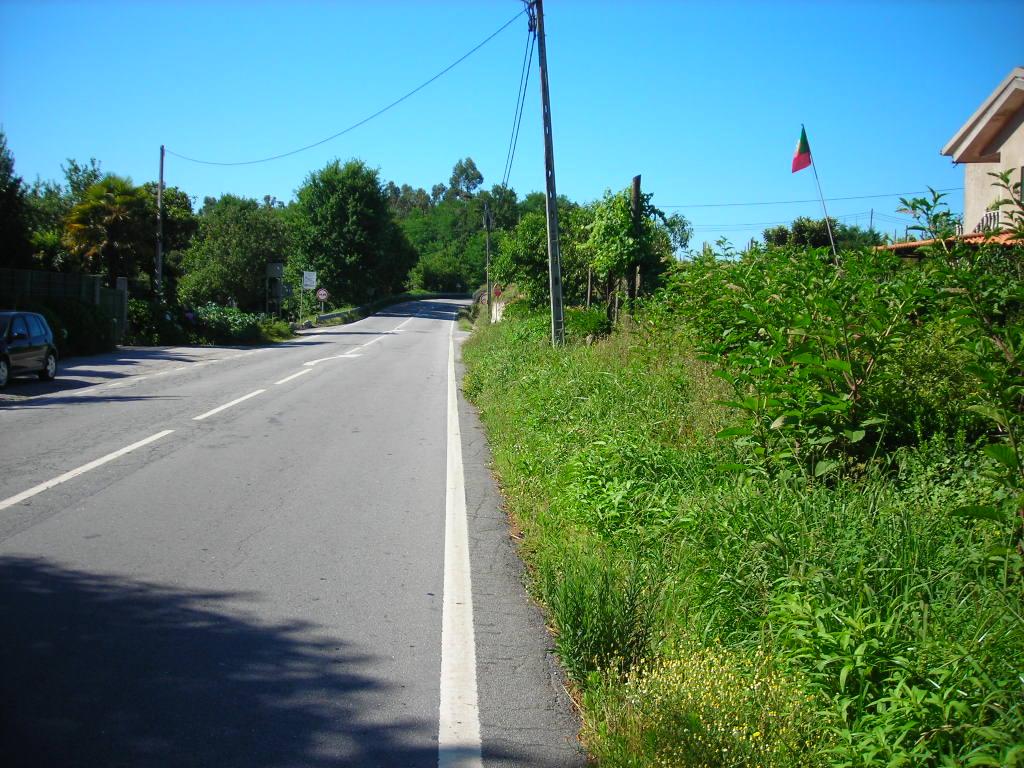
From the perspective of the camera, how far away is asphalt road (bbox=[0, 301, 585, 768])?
383 centimetres

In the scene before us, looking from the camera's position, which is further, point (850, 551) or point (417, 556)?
point (417, 556)

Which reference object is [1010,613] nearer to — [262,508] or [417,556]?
[417,556]

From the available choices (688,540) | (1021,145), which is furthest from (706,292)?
(1021,145)

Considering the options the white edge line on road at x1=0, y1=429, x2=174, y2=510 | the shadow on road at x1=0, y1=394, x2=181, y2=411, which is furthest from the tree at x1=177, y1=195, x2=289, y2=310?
the white edge line on road at x1=0, y1=429, x2=174, y2=510

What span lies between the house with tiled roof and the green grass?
11.7 meters

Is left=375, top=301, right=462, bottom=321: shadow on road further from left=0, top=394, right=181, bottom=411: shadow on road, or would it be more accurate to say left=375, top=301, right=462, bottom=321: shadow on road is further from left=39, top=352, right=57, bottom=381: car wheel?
left=0, top=394, right=181, bottom=411: shadow on road

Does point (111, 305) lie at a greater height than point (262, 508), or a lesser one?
greater

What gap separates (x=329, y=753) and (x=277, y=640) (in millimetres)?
1296

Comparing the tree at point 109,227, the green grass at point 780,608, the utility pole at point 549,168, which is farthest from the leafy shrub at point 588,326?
the tree at point 109,227

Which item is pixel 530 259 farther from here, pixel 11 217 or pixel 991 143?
pixel 11 217

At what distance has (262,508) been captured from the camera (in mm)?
7766

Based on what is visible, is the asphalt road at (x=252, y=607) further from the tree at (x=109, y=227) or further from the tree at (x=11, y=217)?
the tree at (x=109, y=227)

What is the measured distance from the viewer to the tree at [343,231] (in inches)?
3041

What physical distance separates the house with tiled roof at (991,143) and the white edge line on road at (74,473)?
14104 mm
